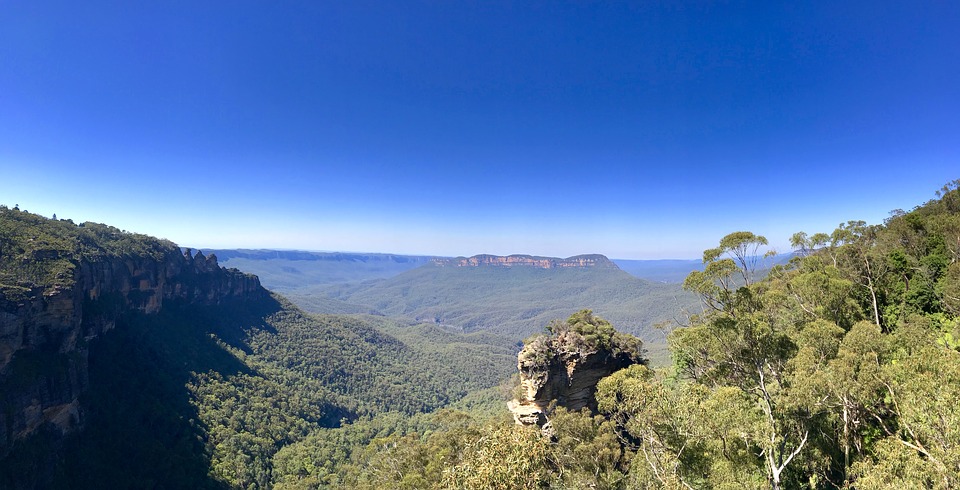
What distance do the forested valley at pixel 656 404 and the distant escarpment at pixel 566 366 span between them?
1080 millimetres

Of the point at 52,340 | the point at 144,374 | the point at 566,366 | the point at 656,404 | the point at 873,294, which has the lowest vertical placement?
the point at 144,374

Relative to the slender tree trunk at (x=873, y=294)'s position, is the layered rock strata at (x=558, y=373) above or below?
below

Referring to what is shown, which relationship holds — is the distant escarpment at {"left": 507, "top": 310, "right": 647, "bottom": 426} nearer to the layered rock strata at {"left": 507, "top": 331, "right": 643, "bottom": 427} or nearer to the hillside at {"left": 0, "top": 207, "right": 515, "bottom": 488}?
the layered rock strata at {"left": 507, "top": 331, "right": 643, "bottom": 427}

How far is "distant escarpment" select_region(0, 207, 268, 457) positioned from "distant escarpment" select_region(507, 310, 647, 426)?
45.7m

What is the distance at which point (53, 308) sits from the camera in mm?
40281

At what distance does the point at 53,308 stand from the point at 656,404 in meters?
59.2

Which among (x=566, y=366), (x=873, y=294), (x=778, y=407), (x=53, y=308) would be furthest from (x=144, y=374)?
(x=873, y=294)

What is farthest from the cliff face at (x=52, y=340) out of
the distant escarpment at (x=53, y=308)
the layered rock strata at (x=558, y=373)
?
the layered rock strata at (x=558, y=373)

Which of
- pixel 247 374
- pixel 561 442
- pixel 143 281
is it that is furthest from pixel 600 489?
pixel 143 281

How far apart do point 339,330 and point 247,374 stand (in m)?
52.8

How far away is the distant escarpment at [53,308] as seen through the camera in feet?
115

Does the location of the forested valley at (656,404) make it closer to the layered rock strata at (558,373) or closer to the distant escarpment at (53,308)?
the distant escarpment at (53,308)

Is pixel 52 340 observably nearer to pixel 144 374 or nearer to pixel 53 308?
pixel 53 308

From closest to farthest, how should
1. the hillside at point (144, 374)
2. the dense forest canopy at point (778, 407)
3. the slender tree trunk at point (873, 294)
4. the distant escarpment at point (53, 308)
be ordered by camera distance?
the dense forest canopy at point (778, 407), the slender tree trunk at point (873, 294), the distant escarpment at point (53, 308), the hillside at point (144, 374)
